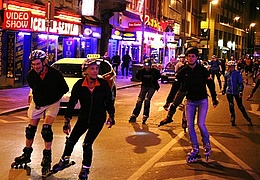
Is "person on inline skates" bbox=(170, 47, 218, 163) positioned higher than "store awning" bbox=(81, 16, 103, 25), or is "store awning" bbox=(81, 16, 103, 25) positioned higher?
"store awning" bbox=(81, 16, 103, 25)

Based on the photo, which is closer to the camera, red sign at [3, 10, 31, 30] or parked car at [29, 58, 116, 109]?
parked car at [29, 58, 116, 109]

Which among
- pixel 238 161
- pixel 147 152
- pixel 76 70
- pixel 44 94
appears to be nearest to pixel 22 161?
pixel 44 94

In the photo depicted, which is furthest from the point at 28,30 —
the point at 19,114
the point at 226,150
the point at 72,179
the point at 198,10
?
the point at 198,10

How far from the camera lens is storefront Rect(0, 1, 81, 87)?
67.4 ft

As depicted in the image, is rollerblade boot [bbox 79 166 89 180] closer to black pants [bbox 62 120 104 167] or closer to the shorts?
black pants [bbox 62 120 104 167]

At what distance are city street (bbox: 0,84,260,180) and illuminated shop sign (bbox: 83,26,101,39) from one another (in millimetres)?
16374

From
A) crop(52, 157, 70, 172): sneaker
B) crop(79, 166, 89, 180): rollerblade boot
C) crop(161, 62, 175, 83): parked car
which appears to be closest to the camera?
crop(79, 166, 89, 180): rollerblade boot

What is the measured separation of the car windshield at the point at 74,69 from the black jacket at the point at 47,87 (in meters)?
7.88

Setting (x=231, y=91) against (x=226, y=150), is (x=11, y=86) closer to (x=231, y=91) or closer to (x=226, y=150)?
(x=231, y=91)

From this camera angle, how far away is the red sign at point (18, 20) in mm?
20250

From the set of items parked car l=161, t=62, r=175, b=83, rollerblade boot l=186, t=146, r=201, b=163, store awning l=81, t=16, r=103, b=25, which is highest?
store awning l=81, t=16, r=103, b=25

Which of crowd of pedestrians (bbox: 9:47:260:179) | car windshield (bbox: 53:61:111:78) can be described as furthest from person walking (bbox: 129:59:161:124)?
crowd of pedestrians (bbox: 9:47:260:179)

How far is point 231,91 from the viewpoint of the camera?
13.5 m

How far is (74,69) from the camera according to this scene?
52.3 feet
